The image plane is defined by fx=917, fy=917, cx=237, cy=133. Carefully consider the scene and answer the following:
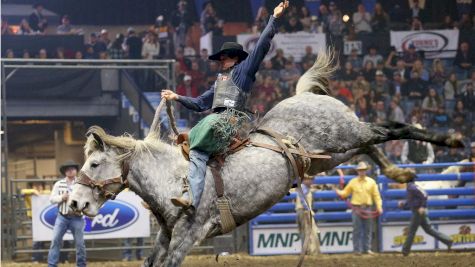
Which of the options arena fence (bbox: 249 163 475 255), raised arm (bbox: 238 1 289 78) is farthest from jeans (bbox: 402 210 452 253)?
raised arm (bbox: 238 1 289 78)

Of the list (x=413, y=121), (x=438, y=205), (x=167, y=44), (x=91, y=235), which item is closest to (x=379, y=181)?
(x=438, y=205)

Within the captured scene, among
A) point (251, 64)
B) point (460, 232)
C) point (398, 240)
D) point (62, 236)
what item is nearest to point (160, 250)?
point (251, 64)

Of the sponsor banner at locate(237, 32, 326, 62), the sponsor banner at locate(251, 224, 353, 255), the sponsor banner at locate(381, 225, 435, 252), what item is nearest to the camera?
the sponsor banner at locate(251, 224, 353, 255)

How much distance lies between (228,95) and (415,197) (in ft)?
23.5

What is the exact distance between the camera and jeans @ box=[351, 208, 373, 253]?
574 inches

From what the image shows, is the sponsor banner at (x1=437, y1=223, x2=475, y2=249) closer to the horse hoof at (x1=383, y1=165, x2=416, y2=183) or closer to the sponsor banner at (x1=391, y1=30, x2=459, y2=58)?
the sponsor banner at (x1=391, y1=30, x2=459, y2=58)

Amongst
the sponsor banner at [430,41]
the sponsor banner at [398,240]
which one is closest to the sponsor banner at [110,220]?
the sponsor banner at [398,240]

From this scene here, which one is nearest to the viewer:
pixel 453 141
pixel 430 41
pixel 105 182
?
pixel 105 182

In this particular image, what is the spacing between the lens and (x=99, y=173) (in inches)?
302

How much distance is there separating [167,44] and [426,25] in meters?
5.93

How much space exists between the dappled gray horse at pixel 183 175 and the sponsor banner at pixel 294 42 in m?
11.2

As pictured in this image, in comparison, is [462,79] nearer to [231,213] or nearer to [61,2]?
[61,2]

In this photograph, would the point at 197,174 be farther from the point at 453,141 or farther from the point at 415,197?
the point at 415,197

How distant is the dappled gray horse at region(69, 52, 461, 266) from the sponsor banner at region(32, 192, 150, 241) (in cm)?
597
